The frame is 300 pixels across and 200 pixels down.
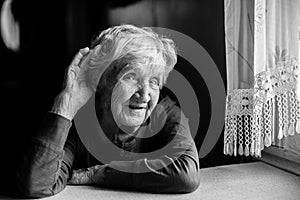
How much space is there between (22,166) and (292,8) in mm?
1173

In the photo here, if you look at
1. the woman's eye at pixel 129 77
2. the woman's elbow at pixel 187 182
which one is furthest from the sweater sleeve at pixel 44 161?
the woman's elbow at pixel 187 182

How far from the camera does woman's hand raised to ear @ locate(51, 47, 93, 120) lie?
1.40m

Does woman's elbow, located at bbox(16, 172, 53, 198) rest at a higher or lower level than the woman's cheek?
lower

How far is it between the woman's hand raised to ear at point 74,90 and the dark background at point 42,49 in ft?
0.32

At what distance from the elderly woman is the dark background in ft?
0.26

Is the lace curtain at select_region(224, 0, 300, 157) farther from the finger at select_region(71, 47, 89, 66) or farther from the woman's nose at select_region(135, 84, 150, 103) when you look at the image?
the finger at select_region(71, 47, 89, 66)

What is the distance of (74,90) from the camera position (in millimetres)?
1436

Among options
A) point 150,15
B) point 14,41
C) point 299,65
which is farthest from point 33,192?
point 299,65

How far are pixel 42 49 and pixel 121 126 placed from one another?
1.48ft

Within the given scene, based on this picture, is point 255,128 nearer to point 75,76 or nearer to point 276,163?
point 276,163

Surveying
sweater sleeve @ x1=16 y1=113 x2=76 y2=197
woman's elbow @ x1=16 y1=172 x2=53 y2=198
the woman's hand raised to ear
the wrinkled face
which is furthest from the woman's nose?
woman's elbow @ x1=16 y1=172 x2=53 y2=198

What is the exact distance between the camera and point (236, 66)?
1.57 m

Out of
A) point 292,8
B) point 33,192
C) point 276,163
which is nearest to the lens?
point 33,192

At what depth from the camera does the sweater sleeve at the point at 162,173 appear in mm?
1357
